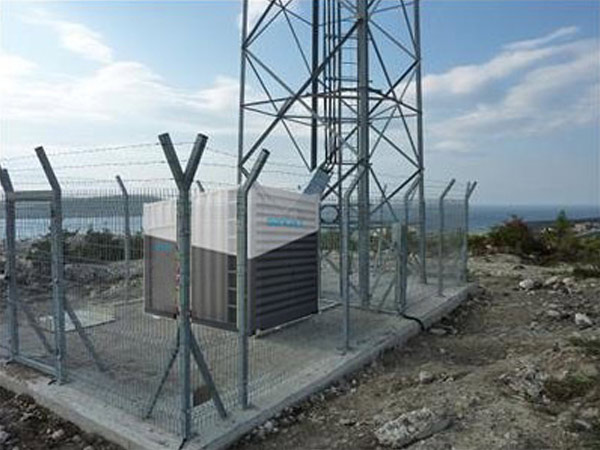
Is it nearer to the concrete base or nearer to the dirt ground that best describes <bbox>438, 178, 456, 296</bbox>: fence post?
the concrete base

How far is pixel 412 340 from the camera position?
28.7ft

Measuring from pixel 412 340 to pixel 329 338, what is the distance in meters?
1.45

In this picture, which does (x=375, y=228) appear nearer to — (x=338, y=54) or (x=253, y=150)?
(x=253, y=150)

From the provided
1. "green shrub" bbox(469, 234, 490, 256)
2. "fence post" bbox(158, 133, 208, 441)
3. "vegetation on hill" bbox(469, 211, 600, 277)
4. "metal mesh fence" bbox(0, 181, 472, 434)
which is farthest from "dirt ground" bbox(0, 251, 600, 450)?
"green shrub" bbox(469, 234, 490, 256)

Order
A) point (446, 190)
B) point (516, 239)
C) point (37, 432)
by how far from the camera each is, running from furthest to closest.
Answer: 1. point (516, 239)
2. point (446, 190)
3. point (37, 432)

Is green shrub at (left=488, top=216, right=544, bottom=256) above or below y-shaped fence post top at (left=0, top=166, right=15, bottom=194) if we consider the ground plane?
below

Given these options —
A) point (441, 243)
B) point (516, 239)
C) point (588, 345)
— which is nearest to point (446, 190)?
point (441, 243)

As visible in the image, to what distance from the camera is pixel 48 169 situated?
5.89 meters

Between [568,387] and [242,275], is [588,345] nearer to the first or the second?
[568,387]

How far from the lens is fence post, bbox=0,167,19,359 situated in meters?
6.89

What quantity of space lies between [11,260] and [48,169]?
1730 millimetres

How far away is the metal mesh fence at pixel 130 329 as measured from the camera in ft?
19.0

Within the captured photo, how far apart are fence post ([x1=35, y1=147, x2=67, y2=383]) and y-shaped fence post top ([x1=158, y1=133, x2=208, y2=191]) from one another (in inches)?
73.2

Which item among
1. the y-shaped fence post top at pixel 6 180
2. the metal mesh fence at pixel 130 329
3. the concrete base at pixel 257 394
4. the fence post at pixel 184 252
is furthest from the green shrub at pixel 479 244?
the fence post at pixel 184 252
